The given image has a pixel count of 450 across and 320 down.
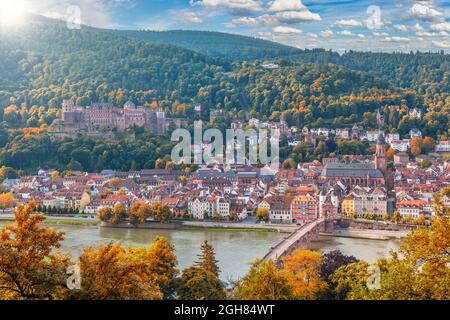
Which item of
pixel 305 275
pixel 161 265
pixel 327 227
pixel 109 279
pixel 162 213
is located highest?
pixel 109 279

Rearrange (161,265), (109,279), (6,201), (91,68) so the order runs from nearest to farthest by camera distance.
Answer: (109,279) → (161,265) → (6,201) → (91,68)

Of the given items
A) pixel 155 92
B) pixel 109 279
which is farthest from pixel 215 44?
pixel 109 279

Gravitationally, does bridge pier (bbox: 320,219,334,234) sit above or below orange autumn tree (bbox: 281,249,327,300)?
below

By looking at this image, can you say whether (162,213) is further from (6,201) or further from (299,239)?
(6,201)

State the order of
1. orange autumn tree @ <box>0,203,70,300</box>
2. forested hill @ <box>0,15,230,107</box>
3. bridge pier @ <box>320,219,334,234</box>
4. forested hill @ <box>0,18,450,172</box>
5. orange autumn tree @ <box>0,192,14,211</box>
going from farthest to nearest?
forested hill @ <box>0,15,230,107</box>, forested hill @ <box>0,18,450,172</box>, orange autumn tree @ <box>0,192,14,211</box>, bridge pier @ <box>320,219,334,234</box>, orange autumn tree @ <box>0,203,70,300</box>

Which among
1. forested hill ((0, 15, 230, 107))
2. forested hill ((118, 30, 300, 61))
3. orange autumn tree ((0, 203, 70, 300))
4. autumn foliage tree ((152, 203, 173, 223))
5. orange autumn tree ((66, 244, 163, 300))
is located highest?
forested hill ((118, 30, 300, 61))

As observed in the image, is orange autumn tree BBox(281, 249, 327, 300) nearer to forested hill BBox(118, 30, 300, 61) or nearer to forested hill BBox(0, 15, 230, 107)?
forested hill BBox(0, 15, 230, 107)

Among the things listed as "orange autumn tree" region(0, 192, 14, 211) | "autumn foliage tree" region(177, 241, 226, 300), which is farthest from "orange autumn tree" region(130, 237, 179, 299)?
"orange autumn tree" region(0, 192, 14, 211)
